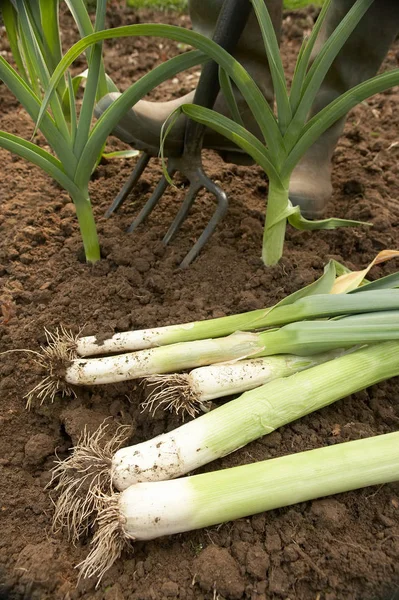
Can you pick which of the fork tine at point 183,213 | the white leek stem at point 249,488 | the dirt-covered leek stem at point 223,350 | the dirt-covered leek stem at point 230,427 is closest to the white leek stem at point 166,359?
the dirt-covered leek stem at point 223,350

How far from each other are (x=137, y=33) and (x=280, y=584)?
49.6 inches

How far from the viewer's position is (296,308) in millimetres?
1394

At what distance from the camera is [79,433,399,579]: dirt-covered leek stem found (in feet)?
3.60

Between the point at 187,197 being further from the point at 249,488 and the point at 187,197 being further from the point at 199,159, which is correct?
the point at 249,488

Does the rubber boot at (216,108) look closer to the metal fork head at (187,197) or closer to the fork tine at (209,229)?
the metal fork head at (187,197)

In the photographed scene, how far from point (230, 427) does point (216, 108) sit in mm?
1218

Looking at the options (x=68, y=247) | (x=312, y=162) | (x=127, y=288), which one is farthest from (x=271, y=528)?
(x=312, y=162)

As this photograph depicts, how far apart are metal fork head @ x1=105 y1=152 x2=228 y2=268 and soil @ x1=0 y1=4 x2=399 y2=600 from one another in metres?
0.04

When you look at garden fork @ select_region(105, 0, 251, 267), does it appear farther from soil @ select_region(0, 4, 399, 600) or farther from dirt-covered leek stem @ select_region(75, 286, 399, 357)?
dirt-covered leek stem @ select_region(75, 286, 399, 357)

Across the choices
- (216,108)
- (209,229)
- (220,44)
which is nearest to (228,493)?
(209,229)

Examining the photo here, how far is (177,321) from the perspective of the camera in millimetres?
1518

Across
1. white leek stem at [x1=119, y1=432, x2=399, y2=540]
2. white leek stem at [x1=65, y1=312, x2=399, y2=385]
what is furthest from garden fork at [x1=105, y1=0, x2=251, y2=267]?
white leek stem at [x1=119, y1=432, x2=399, y2=540]

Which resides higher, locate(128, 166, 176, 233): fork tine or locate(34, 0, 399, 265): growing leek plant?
locate(34, 0, 399, 265): growing leek plant

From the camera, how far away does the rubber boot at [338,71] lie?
1.78 meters
